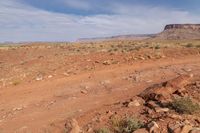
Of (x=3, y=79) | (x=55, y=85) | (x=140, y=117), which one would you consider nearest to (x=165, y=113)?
(x=140, y=117)

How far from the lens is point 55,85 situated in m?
13.2

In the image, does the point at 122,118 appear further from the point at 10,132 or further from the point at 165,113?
the point at 10,132

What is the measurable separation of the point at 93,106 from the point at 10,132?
7.38 feet

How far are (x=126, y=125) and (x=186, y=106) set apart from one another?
1305 mm

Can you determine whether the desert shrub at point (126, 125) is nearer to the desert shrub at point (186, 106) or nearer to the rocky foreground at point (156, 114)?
the rocky foreground at point (156, 114)

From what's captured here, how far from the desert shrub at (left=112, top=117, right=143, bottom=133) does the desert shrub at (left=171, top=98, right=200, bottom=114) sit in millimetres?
911

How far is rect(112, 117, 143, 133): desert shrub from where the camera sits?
7.34 meters

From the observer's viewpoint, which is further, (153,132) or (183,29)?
(183,29)

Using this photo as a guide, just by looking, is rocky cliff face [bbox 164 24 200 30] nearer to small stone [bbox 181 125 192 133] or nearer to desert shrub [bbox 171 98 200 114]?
desert shrub [bbox 171 98 200 114]

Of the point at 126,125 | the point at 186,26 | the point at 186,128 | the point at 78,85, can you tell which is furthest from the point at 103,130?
the point at 186,26

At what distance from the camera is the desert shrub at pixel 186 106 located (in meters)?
7.53

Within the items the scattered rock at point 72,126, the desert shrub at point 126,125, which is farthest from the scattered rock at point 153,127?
the scattered rock at point 72,126

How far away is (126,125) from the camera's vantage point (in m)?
7.61

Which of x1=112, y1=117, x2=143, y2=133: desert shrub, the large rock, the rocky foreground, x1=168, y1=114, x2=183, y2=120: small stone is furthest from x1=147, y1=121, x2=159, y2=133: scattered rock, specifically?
the large rock
